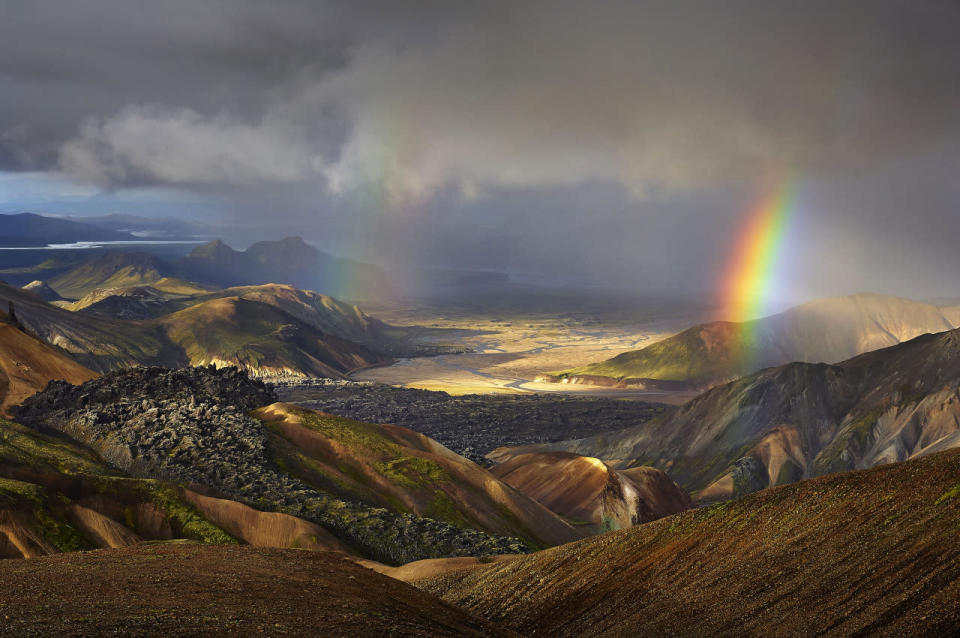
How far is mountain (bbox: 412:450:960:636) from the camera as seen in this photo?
3597 cm

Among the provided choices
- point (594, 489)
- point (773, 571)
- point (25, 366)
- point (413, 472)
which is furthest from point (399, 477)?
point (25, 366)

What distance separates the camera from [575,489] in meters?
128

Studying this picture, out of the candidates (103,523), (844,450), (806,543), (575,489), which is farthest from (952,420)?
(103,523)

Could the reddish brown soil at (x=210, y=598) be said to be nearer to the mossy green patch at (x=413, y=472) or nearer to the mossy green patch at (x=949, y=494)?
the mossy green patch at (x=949, y=494)

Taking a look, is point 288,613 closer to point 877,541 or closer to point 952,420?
point 877,541

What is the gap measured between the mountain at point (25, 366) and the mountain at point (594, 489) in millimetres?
82467

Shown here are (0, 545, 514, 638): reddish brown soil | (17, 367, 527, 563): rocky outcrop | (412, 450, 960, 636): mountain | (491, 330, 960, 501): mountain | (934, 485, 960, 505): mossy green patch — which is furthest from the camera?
(491, 330, 960, 501): mountain

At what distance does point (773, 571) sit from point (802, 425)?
135090mm

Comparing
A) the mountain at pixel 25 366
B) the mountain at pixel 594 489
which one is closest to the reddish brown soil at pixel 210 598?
the mountain at pixel 594 489

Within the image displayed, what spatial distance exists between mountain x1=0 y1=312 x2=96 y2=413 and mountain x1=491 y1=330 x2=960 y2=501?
316 feet

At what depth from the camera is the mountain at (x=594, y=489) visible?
10706 centimetres

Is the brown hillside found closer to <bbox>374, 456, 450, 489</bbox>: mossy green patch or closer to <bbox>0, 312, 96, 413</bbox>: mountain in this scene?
<bbox>374, 456, 450, 489</bbox>: mossy green patch

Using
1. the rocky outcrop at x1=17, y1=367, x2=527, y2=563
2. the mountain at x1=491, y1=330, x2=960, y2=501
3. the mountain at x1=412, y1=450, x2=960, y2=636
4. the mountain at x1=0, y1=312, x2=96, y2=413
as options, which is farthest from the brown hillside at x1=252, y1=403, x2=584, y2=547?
the mountain at x1=491, y1=330, x2=960, y2=501

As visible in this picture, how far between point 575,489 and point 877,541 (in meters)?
89.5
